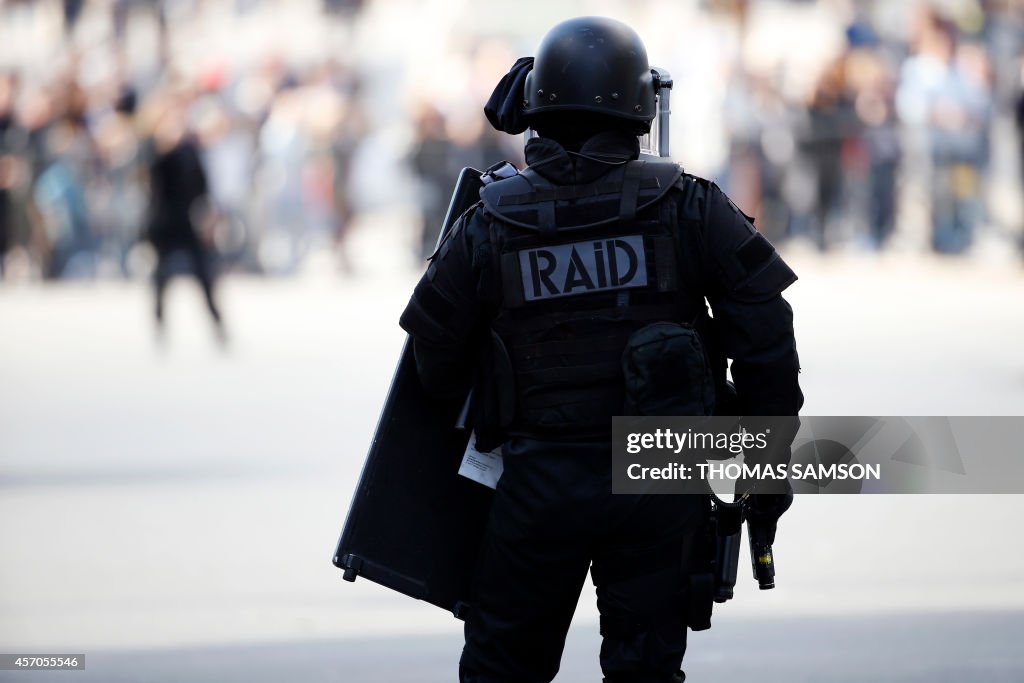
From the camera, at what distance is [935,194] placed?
15914mm

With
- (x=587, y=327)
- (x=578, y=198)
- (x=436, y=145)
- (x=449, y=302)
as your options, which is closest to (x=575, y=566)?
(x=587, y=327)

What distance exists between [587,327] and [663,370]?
193 millimetres

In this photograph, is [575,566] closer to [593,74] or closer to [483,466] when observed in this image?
[483,466]

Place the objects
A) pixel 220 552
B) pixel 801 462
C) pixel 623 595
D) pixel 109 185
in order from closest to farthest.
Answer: pixel 623 595 → pixel 801 462 → pixel 220 552 → pixel 109 185

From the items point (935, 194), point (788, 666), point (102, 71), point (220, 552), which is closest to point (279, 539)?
point (220, 552)

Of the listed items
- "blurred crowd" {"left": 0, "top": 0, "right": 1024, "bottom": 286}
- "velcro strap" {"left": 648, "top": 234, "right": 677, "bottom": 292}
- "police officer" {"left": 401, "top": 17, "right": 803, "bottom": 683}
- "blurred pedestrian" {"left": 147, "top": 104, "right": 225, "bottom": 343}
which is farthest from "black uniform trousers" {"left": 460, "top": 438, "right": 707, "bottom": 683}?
"blurred crowd" {"left": 0, "top": 0, "right": 1024, "bottom": 286}

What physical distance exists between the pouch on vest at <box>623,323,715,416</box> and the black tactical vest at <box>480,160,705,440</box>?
6 cm

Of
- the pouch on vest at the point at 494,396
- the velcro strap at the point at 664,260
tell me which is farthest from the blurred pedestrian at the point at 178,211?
the velcro strap at the point at 664,260

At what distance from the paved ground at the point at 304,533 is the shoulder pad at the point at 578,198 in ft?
6.31

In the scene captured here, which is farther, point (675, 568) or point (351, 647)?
point (351, 647)

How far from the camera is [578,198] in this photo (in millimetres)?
3479

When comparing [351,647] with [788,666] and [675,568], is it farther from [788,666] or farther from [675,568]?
[675,568]

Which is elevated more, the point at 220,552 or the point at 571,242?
the point at 571,242

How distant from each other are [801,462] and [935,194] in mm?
12785
